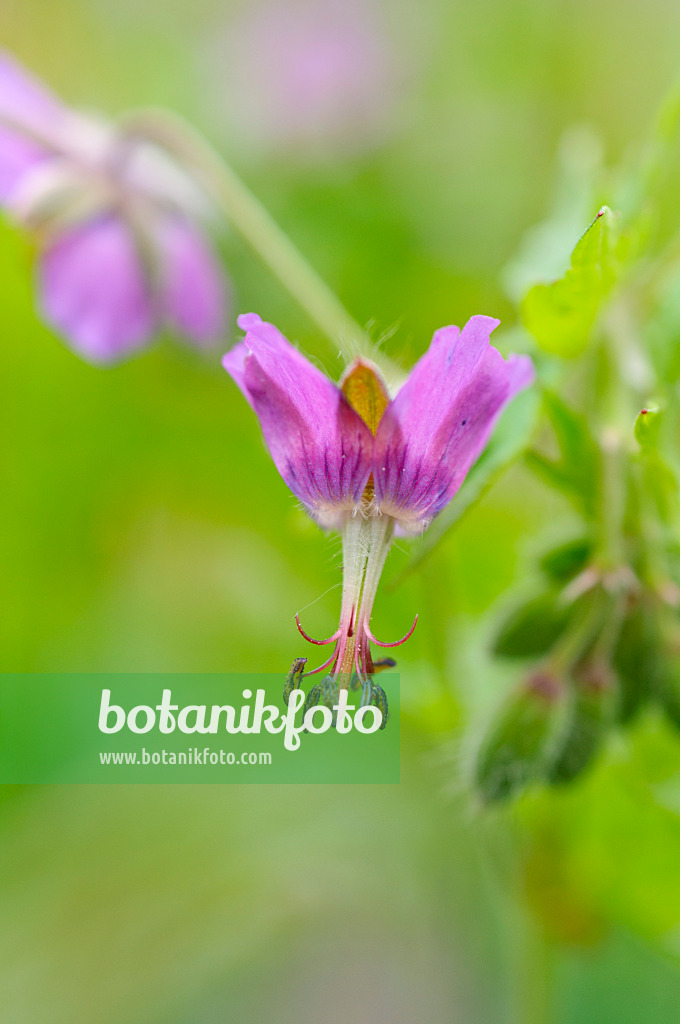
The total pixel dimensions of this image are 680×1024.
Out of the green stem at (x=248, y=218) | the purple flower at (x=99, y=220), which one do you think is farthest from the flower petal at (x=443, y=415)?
the purple flower at (x=99, y=220)

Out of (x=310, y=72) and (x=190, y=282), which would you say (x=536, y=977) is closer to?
(x=190, y=282)

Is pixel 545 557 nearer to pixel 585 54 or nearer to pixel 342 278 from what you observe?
pixel 342 278

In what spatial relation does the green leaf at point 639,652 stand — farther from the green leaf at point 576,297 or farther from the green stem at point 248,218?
the green stem at point 248,218

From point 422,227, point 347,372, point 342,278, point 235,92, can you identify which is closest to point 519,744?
point 347,372

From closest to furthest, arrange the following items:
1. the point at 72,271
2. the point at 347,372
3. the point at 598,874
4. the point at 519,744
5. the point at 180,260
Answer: the point at 347,372 → the point at 519,744 → the point at 598,874 → the point at 72,271 → the point at 180,260

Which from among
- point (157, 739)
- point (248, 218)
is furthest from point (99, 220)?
point (157, 739)

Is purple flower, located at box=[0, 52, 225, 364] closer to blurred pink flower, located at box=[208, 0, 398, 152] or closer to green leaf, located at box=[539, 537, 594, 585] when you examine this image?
green leaf, located at box=[539, 537, 594, 585]

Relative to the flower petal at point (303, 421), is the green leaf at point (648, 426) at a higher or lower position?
higher

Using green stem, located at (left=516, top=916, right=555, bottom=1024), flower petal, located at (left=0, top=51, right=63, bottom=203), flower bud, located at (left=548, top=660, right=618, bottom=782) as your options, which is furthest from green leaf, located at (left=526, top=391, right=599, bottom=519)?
flower petal, located at (left=0, top=51, right=63, bottom=203)
